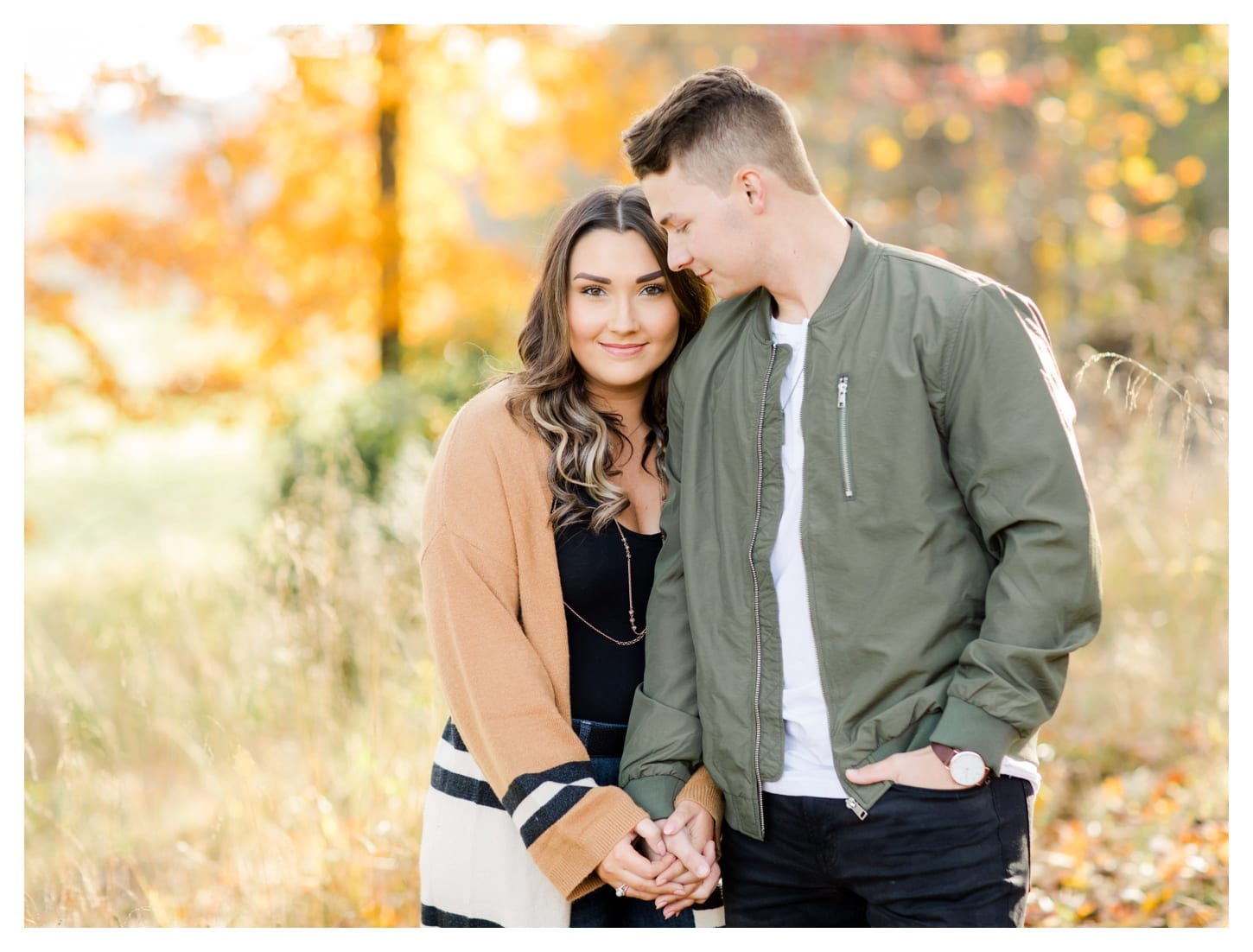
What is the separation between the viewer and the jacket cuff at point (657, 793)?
226 cm

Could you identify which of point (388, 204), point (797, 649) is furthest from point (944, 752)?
point (388, 204)

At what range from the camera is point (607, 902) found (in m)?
2.40

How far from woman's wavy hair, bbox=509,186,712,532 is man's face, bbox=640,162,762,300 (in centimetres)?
22

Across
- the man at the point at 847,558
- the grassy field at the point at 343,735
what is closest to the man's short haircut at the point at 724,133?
the man at the point at 847,558

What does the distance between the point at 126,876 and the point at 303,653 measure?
912 millimetres

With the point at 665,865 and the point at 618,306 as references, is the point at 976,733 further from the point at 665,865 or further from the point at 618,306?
the point at 618,306

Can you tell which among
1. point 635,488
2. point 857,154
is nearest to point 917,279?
point 635,488

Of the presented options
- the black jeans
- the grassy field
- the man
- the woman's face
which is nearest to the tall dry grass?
the grassy field

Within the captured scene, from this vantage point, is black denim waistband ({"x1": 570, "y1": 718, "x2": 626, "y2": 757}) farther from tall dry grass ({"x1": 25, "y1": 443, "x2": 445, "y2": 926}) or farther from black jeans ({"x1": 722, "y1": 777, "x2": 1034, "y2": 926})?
tall dry grass ({"x1": 25, "y1": 443, "x2": 445, "y2": 926})

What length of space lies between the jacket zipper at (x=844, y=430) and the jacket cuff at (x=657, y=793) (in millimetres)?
721

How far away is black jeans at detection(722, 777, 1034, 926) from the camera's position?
6.57ft

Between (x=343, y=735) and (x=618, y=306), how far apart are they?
241 cm

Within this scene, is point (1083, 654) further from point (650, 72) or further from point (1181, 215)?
Answer: point (1181, 215)

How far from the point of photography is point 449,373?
6312 millimetres
